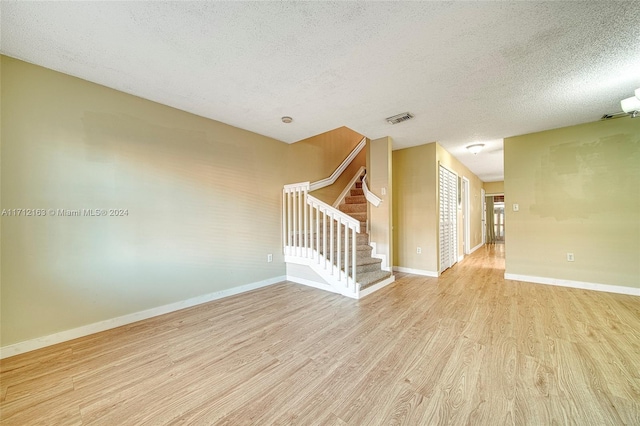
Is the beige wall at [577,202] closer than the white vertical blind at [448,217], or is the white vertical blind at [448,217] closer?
the beige wall at [577,202]

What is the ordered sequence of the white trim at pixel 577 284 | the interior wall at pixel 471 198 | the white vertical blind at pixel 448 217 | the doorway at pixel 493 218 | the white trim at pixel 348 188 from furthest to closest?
the doorway at pixel 493 218
the white trim at pixel 348 188
the interior wall at pixel 471 198
the white vertical blind at pixel 448 217
the white trim at pixel 577 284

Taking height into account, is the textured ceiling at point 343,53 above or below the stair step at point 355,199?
above

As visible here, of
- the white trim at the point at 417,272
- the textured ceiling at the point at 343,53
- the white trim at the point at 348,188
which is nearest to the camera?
the textured ceiling at the point at 343,53

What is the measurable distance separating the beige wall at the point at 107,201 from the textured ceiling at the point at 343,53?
289mm

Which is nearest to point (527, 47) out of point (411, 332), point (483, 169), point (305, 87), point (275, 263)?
point (305, 87)

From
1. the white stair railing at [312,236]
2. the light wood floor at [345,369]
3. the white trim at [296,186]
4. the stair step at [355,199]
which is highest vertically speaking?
the white trim at [296,186]

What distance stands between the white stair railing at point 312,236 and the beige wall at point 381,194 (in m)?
0.56

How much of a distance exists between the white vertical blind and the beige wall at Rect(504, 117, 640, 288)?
3.13ft

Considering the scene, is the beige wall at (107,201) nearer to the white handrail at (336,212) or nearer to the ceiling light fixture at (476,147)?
the white handrail at (336,212)

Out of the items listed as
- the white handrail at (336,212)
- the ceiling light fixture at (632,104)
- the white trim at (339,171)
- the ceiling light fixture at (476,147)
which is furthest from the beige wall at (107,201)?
the ceiling light fixture at (632,104)

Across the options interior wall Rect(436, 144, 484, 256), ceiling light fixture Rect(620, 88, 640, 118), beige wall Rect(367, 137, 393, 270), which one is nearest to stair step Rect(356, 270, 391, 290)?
beige wall Rect(367, 137, 393, 270)

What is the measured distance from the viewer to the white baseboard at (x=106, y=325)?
1.82m

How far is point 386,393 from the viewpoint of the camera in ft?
4.56

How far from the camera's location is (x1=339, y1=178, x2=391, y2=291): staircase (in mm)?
3295
